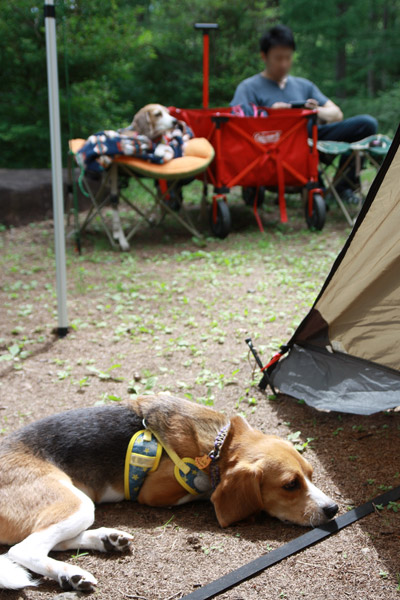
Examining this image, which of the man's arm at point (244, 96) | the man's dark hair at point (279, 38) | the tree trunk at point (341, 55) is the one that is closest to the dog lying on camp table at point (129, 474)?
the man's arm at point (244, 96)

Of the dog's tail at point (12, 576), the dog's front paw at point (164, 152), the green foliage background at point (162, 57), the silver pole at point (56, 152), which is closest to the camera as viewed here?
the dog's tail at point (12, 576)

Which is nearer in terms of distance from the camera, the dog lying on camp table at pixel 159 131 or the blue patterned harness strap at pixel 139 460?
the blue patterned harness strap at pixel 139 460

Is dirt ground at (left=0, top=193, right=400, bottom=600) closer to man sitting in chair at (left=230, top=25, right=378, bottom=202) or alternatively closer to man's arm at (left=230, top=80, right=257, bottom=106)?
man sitting in chair at (left=230, top=25, right=378, bottom=202)

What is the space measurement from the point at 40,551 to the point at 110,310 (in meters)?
3.07

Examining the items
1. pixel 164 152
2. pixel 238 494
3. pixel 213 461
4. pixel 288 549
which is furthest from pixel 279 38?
pixel 288 549

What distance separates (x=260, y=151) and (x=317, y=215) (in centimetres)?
105

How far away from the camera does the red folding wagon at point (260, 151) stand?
6742 millimetres

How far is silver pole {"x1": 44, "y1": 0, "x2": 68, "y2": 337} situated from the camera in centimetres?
384

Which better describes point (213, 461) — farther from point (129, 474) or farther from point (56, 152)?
point (56, 152)

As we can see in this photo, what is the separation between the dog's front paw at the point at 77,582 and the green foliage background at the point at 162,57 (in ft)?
11.1

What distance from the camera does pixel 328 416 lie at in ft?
10.1

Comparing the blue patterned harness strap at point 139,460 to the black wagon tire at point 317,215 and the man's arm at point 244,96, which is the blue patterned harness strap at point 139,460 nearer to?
the black wagon tire at point 317,215

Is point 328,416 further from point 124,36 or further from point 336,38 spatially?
point 336,38

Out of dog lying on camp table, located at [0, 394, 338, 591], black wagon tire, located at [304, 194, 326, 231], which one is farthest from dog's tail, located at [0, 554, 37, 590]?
black wagon tire, located at [304, 194, 326, 231]
